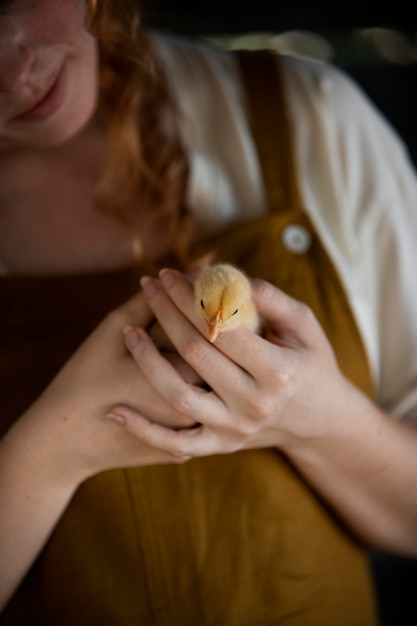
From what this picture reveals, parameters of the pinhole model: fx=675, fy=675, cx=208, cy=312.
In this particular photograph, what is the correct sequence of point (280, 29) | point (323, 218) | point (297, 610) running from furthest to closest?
point (280, 29)
point (323, 218)
point (297, 610)

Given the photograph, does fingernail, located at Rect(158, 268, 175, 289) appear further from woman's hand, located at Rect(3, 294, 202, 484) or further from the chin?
the chin

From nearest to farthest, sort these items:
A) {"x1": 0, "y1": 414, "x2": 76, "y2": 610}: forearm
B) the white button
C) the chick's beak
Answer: the chick's beak → {"x1": 0, "y1": 414, "x2": 76, "y2": 610}: forearm → the white button

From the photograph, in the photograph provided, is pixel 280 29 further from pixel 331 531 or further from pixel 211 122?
pixel 331 531

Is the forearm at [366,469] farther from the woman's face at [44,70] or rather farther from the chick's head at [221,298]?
the woman's face at [44,70]

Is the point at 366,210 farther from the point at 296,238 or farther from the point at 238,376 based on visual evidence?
the point at 238,376

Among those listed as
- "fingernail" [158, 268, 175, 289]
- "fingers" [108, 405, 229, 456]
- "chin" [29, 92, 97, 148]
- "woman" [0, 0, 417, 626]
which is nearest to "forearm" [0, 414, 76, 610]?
"woman" [0, 0, 417, 626]

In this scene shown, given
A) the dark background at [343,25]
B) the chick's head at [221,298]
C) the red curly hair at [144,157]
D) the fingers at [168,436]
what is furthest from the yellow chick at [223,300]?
the dark background at [343,25]

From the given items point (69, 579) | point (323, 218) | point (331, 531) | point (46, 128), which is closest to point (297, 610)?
point (331, 531)
